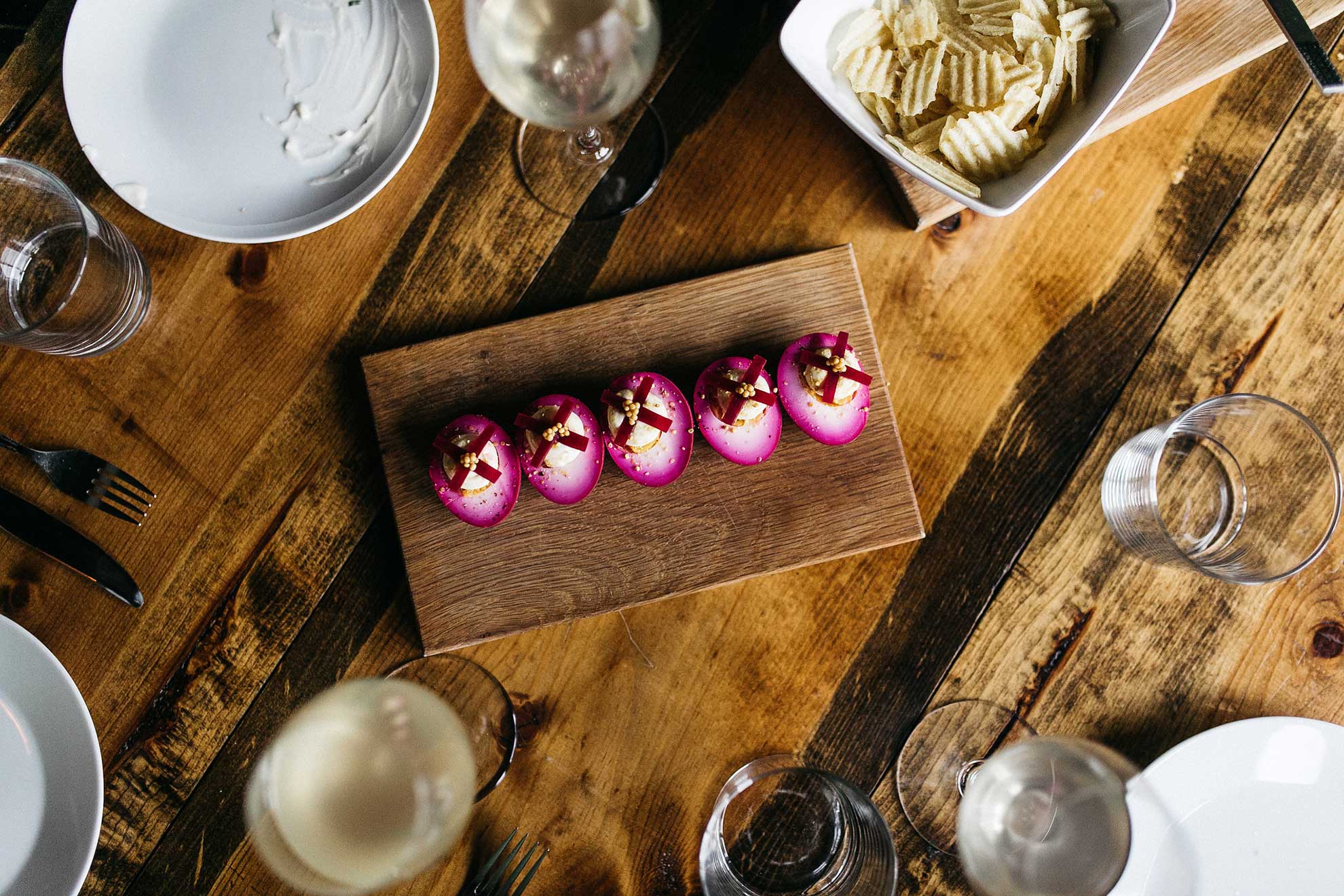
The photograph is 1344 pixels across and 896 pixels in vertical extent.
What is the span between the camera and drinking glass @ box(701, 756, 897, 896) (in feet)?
2.48

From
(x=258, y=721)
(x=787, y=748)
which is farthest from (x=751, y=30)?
(x=258, y=721)

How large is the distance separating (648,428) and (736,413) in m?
0.08

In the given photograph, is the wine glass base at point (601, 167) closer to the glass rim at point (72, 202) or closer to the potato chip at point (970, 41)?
the potato chip at point (970, 41)

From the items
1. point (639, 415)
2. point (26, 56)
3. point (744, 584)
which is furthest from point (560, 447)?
point (26, 56)

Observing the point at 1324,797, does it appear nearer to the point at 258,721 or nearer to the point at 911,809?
the point at 911,809

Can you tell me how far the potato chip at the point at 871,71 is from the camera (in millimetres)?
692

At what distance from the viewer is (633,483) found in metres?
0.77

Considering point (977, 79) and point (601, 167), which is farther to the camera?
point (601, 167)

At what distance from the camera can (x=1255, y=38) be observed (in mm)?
749

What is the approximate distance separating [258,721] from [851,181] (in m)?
0.76

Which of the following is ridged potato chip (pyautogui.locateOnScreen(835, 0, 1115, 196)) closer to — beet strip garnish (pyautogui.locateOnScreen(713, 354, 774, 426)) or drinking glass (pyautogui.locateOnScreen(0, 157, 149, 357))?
beet strip garnish (pyautogui.locateOnScreen(713, 354, 774, 426))

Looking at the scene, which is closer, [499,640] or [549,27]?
[549,27]

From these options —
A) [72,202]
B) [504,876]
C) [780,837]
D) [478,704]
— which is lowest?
[780,837]

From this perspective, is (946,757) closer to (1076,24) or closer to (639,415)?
(639,415)
